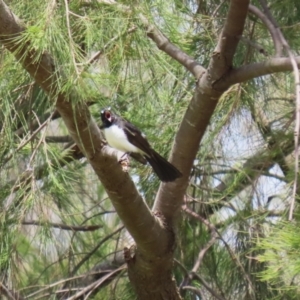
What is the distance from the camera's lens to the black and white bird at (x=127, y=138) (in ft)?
5.42

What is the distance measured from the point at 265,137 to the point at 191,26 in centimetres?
36

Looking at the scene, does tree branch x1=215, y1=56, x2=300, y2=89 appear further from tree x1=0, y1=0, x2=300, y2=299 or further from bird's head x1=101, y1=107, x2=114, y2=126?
bird's head x1=101, y1=107, x2=114, y2=126

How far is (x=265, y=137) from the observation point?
1.95m

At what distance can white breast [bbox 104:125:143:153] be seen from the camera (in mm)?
1686

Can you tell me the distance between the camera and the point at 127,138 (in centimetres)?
170

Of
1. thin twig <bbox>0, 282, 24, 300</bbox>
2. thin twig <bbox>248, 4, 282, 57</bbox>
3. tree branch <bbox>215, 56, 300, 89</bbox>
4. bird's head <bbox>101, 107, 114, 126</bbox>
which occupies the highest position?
bird's head <bbox>101, 107, 114, 126</bbox>

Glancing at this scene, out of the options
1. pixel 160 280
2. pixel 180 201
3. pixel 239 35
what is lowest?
pixel 160 280

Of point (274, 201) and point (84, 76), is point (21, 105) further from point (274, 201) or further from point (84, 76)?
point (274, 201)

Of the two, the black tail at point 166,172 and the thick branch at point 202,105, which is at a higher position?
the thick branch at point 202,105

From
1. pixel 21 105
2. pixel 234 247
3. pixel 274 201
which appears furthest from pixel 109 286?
pixel 21 105

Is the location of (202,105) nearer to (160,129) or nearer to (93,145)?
(93,145)

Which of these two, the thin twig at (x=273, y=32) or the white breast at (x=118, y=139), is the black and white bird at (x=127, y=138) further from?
the thin twig at (x=273, y=32)

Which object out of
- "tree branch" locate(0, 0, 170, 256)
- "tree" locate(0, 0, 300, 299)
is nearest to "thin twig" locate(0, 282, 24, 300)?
"tree" locate(0, 0, 300, 299)

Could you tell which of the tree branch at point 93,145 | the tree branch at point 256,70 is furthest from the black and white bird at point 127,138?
the tree branch at point 256,70
